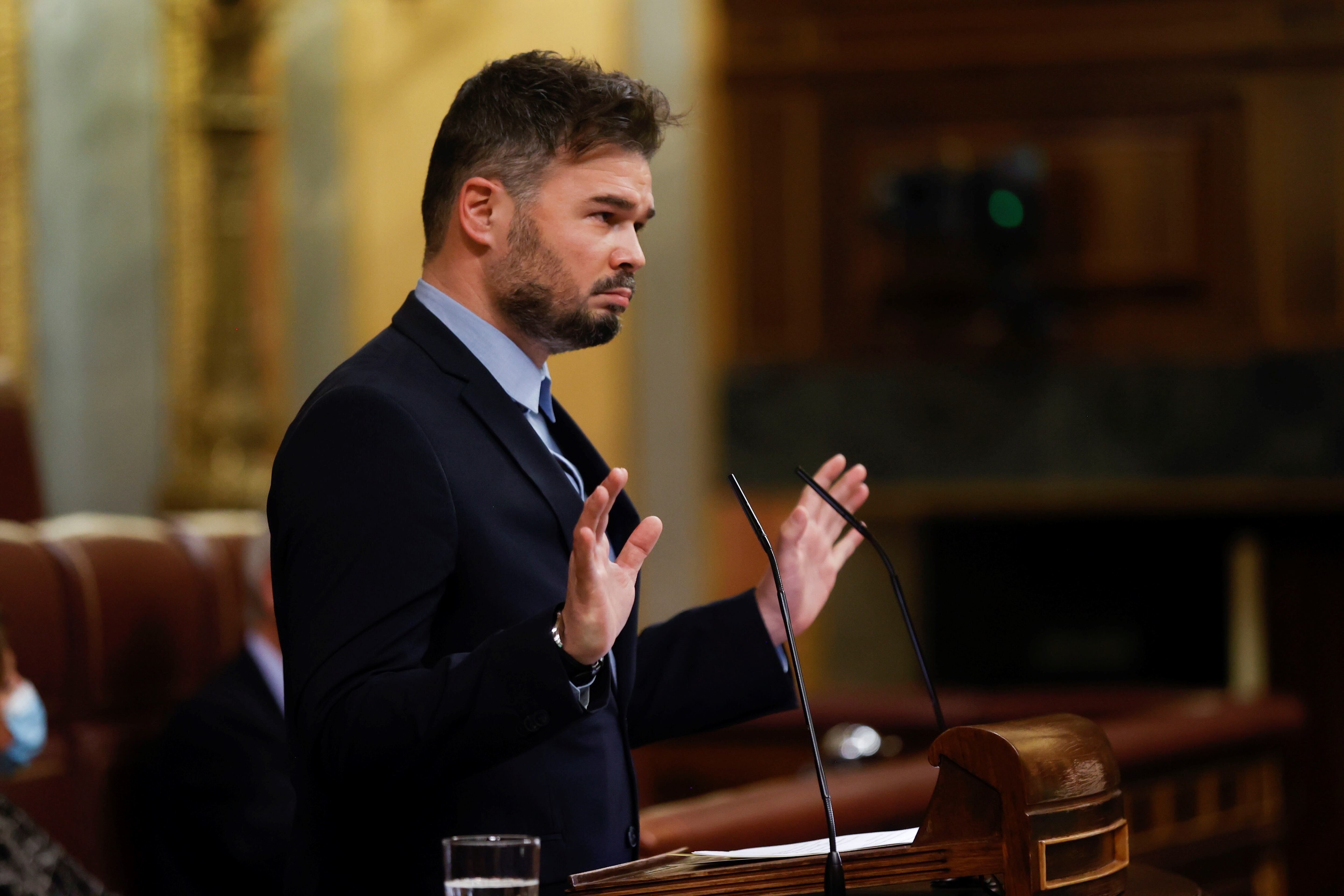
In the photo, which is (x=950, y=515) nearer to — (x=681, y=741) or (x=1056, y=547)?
(x=1056, y=547)

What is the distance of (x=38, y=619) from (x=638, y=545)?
1.91 m

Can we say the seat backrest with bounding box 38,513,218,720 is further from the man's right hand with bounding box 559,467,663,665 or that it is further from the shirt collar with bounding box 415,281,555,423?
the man's right hand with bounding box 559,467,663,665

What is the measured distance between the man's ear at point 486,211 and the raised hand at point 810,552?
0.40m

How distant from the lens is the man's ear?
1.40m

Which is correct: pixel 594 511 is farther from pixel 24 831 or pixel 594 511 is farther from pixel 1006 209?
pixel 1006 209

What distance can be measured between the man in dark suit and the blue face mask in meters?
1.23

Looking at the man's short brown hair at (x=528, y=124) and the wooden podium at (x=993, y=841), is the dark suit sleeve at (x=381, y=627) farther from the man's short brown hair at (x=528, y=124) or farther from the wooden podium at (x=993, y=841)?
the man's short brown hair at (x=528, y=124)

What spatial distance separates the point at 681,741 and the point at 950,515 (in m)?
2.23

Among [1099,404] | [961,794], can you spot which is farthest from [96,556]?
[1099,404]

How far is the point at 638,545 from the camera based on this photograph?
1.19 metres

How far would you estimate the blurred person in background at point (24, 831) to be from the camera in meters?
2.17

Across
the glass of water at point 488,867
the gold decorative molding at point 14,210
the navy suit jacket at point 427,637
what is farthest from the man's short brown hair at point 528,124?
the gold decorative molding at point 14,210

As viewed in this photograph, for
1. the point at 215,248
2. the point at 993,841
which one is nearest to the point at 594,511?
the point at 993,841

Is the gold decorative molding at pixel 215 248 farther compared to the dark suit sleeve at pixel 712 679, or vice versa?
the gold decorative molding at pixel 215 248
